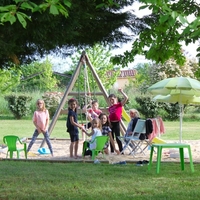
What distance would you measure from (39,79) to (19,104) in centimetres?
Answer: 2252

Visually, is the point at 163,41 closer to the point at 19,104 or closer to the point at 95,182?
the point at 95,182

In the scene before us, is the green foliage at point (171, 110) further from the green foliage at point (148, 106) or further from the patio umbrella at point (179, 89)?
the patio umbrella at point (179, 89)

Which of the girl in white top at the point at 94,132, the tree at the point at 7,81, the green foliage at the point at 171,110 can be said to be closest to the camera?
the girl in white top at the point at 94,132

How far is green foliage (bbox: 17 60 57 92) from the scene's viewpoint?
4691 cm

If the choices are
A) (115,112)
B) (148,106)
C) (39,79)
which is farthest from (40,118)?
(39,79)

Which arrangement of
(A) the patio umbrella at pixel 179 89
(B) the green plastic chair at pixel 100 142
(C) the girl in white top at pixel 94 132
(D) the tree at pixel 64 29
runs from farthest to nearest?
(A) the patio umbrella at pixel 179 89, (C) the girl in white top at pixel 94 132, (B) the green plastic chair at pixel 100 142, (D) the tree at pixel 64 29

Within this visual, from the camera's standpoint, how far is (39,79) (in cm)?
5325

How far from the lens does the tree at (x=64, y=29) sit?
6777 mm

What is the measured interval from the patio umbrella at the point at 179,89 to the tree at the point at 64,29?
3.72 meters

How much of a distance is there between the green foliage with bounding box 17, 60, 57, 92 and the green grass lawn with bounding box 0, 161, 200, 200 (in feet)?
112

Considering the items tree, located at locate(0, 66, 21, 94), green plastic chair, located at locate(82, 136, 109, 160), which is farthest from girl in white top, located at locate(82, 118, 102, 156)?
tree, located at locate(0, 66, 21, 94)

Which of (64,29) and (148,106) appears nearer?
(64,29)

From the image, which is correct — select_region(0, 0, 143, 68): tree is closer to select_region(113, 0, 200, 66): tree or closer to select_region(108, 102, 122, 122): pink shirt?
select_region(113, 0, 200, 66): tree

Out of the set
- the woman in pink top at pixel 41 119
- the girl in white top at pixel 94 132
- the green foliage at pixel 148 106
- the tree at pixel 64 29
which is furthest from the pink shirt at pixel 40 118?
the green foliage at pixel 148 106
